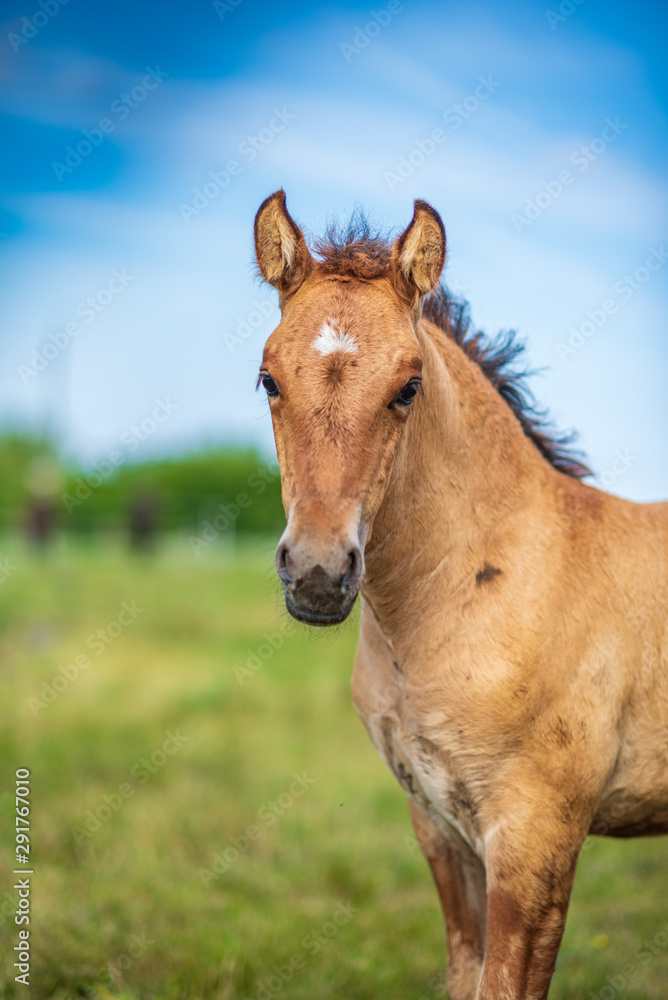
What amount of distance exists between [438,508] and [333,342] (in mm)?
901

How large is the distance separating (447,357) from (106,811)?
536cm

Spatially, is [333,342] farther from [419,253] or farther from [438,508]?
[438,508]

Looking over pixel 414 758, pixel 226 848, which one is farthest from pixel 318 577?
pixel 226 848

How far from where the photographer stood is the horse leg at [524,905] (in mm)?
2938

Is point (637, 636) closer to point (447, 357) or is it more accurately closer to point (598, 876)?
point (447, 357)

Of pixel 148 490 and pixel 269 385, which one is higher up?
pixel 148 490

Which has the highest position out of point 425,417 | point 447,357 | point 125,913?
point 447,357

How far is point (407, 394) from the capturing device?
2.93 metres

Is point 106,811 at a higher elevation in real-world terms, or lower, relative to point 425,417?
lower

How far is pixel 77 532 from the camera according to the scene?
43.2m

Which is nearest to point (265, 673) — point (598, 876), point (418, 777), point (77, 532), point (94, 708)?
point (94, 708)
